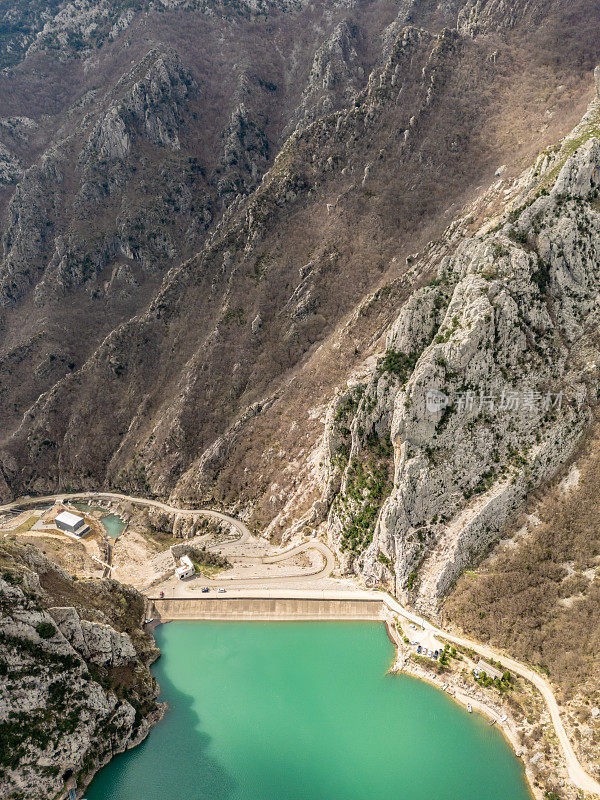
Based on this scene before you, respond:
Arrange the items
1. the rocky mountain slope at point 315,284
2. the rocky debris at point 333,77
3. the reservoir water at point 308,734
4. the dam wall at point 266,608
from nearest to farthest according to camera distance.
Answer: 1. the reservoir water at point 308,734
2. the rocky mountain slope at point 315,284
3. the dam wall at point 266,608
4. the rocky debris at point 333,77

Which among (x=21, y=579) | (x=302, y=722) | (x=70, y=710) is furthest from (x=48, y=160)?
(x=302, y=722)

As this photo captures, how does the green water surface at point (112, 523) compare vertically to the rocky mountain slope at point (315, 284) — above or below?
below

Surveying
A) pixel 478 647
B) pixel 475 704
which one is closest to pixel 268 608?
pixel 478 647

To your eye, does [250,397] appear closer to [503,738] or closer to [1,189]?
[503,738]

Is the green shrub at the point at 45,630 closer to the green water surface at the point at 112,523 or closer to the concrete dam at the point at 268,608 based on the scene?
the concrete dam at the point at 268,608

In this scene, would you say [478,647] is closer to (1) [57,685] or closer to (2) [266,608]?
(2) [266,608]

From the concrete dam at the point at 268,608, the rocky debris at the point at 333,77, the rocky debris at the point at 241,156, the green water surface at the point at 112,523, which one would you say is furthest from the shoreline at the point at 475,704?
the rocky debris at the point at 333,77
